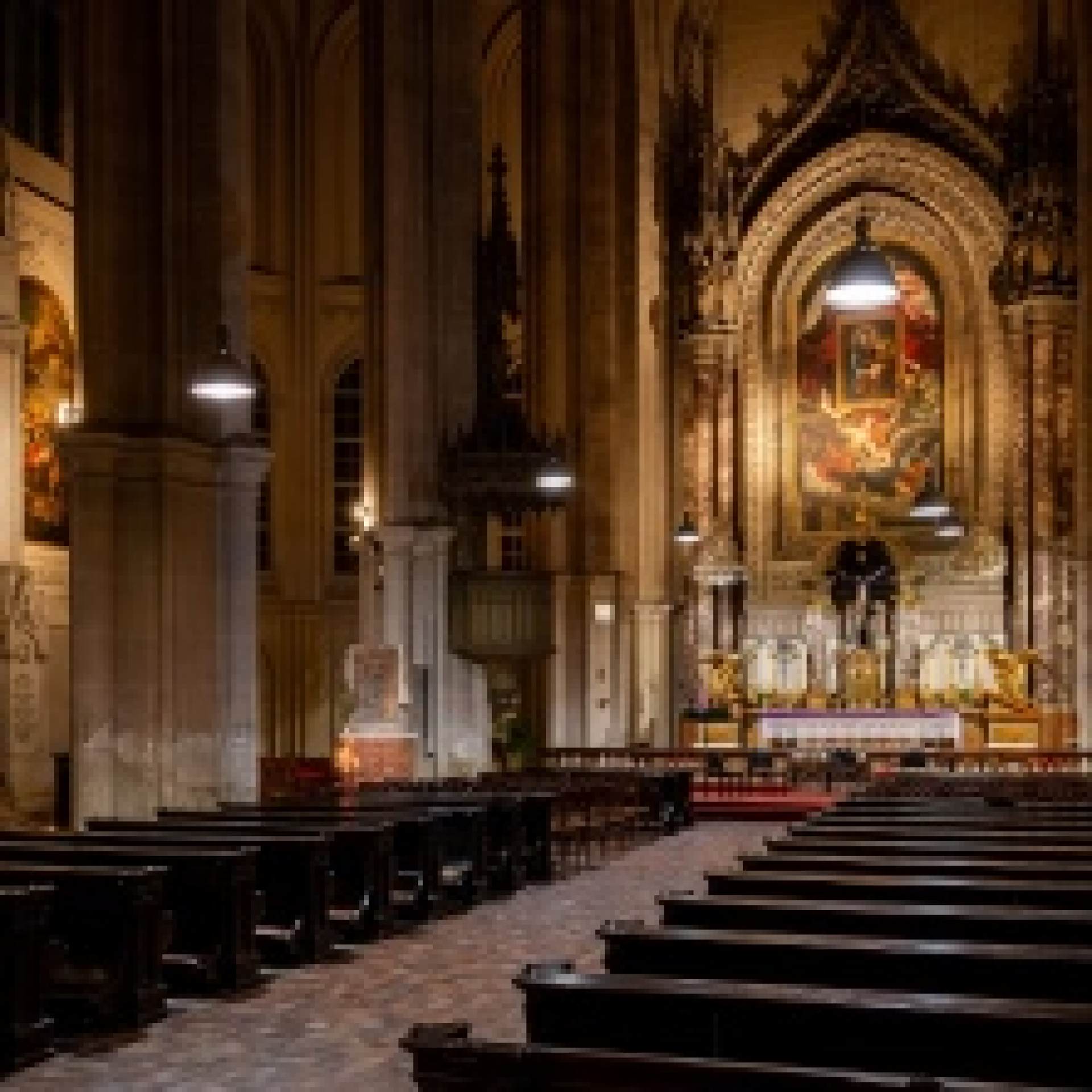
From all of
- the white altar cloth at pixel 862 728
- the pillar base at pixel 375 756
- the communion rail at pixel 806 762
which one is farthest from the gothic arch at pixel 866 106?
the pillar base at pixel 375 756

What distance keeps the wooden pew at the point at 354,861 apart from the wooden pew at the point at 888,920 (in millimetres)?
5255

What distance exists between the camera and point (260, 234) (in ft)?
120

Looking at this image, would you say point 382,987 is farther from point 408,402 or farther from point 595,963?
point 408,402

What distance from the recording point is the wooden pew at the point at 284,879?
11.9 meters

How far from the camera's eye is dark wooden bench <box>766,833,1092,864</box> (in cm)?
1067

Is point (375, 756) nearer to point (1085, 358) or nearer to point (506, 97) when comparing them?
point (1085, 358)

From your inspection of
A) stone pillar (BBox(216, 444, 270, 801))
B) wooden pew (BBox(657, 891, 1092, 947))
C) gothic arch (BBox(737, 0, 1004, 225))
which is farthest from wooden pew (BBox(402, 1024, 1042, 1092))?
gothic arch (BBox(737, 0, 1004, 225))

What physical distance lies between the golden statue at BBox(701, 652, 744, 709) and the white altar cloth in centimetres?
363

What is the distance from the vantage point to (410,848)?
48.6ft

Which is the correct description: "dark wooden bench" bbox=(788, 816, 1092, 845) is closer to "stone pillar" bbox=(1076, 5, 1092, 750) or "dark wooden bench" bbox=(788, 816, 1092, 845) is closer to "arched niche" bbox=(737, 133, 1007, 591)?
"stone pillar" bbox=(1076, 5, 1092, 750)

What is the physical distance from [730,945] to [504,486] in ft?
58.9

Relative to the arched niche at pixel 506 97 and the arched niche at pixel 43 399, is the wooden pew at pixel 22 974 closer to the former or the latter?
the arched niche at pixel 43 399

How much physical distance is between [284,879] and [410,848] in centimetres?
259

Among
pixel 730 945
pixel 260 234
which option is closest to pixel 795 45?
pixel 260 234
